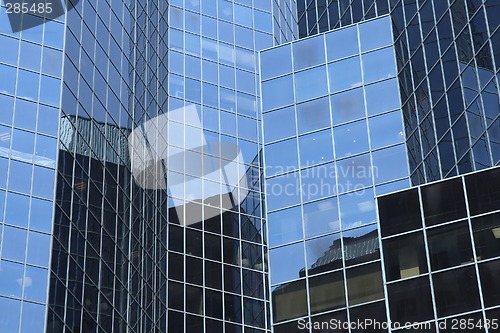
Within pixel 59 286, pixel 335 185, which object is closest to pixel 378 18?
pixel 335 185

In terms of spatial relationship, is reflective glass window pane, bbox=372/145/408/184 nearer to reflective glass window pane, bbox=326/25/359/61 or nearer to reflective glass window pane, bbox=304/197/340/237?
reflective glass window pane, bbox=304/197/340/237

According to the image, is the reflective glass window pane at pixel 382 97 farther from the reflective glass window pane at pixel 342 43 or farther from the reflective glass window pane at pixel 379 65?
the reflective glass window pane at pixel 342 43

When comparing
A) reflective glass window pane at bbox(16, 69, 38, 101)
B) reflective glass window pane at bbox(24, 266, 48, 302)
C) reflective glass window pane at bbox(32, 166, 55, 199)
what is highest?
reflective glass window pane at bbox(16, 69, 38, 101)

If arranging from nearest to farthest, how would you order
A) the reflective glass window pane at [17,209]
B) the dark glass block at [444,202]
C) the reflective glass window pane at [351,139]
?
the dark glass block at [444,202]
the reflective glass window pane at [17,209]
the reflective glass window pane at [351,139]

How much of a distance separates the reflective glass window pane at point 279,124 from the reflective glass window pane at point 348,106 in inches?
104

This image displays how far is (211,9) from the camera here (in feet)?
300

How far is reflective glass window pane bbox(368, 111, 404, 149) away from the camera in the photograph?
61344 mm

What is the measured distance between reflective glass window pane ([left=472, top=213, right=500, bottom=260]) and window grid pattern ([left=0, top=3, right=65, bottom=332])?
22303mm

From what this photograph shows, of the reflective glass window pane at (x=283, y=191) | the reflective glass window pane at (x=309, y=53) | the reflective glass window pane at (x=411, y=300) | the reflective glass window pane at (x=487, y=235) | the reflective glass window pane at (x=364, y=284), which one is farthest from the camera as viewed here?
the reflective glass window pane at (x=309, y=53)

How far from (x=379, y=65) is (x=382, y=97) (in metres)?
2.35

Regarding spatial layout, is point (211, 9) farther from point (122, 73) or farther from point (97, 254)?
point (97, 254)

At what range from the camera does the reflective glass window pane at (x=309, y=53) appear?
6669 centimetres
